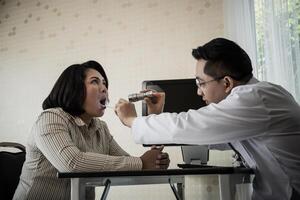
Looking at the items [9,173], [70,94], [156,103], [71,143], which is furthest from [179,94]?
[9,173]

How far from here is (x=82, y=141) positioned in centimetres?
143

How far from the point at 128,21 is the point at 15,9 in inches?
43.1

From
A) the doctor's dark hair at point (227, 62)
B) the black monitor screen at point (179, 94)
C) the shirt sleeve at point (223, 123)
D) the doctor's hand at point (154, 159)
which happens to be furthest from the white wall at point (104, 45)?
the shirt sleeve at point (223, 123)

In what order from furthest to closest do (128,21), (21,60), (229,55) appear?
(21,60) → (128,21) → (229,55)

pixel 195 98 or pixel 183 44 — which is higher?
pixel 183 44

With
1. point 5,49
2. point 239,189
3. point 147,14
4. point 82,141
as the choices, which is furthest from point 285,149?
point 5,49

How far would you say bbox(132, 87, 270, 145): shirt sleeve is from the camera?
3.20 ft

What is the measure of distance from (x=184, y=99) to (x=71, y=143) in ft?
2.66

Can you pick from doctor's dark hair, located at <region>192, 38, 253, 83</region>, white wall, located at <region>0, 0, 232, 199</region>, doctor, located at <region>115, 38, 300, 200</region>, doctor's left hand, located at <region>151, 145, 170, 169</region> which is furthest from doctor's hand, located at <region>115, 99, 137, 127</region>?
white wall, located at <region>0, 0, 232, 199</region>

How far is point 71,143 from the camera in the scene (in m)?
1.21

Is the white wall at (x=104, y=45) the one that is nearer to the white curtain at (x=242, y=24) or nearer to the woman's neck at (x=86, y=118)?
→ the white curtain at (x=242, y=24)

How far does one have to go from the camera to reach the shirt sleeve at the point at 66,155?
3.68ft

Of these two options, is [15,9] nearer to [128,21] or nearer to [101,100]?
[128,21]

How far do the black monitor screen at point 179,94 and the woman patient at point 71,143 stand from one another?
35cm
